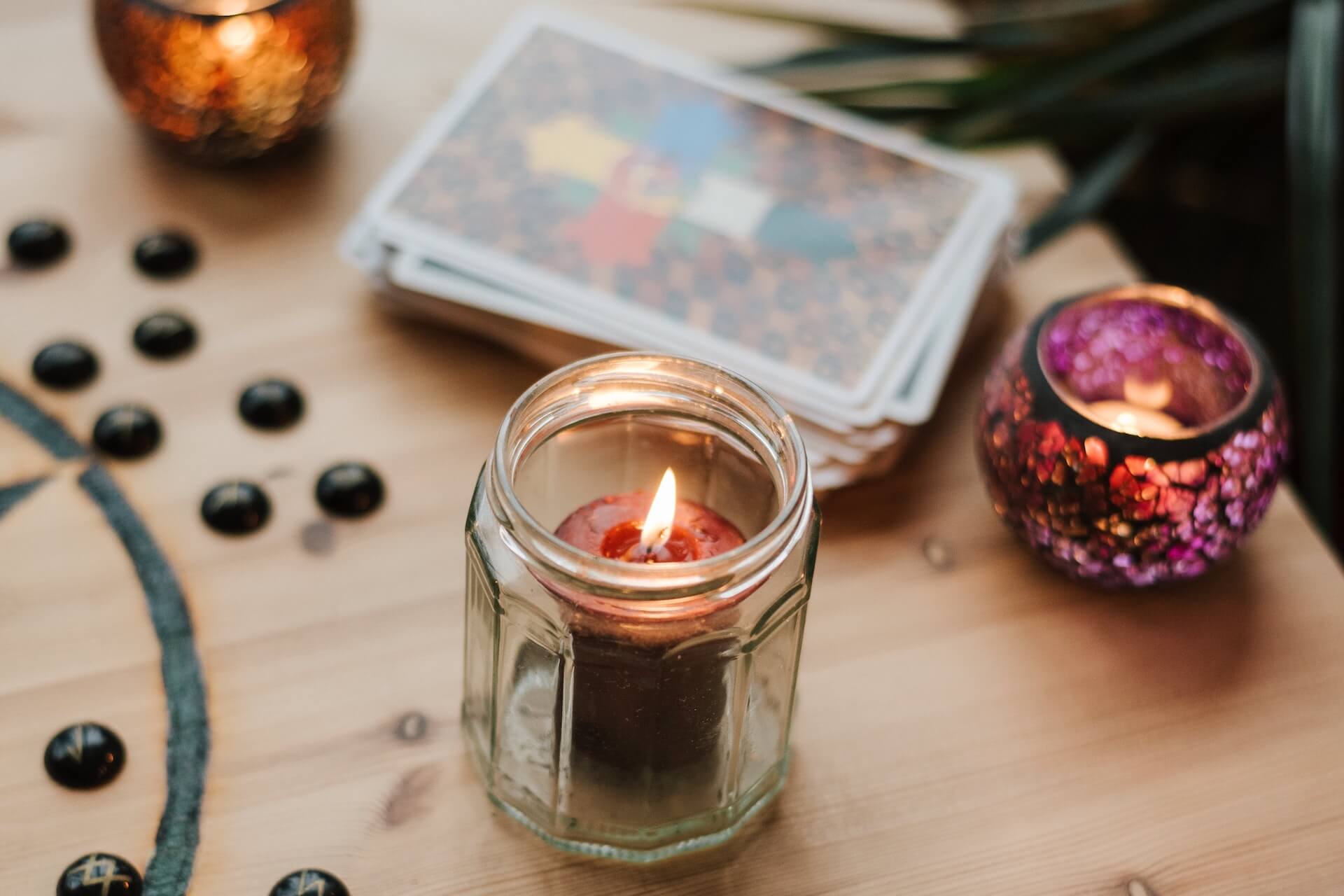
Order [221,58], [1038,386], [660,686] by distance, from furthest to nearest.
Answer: [221,58] → [1038,386] → [660,686]

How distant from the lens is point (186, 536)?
0.60 m

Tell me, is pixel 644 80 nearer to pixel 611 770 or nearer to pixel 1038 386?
pixel 1038 386

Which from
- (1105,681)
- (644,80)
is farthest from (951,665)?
(644,80)

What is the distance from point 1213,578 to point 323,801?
0.44 metres

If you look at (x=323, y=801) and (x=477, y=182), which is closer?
(x=323, y=801)

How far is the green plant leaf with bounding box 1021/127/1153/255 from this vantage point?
2.51 feet

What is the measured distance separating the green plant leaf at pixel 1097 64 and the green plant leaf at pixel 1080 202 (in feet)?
0.18

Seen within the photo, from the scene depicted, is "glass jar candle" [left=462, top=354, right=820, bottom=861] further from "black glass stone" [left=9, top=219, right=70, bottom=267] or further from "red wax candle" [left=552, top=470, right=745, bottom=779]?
"black glass stone" [left=9, top=219, right=70, bottom=267]

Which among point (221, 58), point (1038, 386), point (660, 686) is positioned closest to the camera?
point (660, 686)

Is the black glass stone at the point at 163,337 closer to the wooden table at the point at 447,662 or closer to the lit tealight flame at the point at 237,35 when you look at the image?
the wooden table at the point at 447,662

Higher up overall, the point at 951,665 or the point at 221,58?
the point at 221,58

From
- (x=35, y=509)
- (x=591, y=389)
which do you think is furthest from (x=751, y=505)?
(x=35, y=509)

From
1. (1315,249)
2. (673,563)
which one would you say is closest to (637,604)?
(673,563)

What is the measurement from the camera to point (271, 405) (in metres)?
0.65
